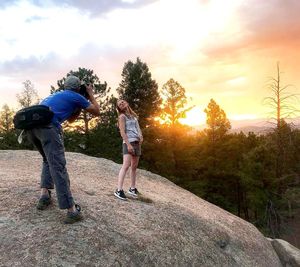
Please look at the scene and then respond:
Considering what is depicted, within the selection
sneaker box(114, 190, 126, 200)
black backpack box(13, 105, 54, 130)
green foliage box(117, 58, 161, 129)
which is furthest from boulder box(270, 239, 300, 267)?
green foliage box(117, 58, 161, 129)

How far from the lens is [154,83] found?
3956 cm

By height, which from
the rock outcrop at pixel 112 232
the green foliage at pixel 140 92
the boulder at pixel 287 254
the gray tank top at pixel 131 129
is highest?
the green foliage at pixel 140 92

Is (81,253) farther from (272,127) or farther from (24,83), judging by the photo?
(24,83)

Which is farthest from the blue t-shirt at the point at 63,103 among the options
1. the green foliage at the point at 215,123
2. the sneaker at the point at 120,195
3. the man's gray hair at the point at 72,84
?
the green foliage at the point at 215,123

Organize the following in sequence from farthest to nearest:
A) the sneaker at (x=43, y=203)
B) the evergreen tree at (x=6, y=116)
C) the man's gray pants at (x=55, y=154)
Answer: the evergreen tree at (x=6, y=116) → the sneaker at (x=43, y=203) → the man's gray pants at (x=55, y=154)

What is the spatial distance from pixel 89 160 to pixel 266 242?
735 centimetres

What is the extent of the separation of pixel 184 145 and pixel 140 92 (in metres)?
6.52

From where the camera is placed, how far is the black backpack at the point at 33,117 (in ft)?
25.5

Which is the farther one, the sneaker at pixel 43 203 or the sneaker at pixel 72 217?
the sneaker at pixel 43 203

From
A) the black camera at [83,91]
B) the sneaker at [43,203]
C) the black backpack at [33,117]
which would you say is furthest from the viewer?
the sneaker at [43,203]

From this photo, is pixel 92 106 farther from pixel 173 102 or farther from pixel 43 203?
pixel 173 102

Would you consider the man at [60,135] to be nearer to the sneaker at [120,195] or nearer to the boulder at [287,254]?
the sneaker at [120,195]

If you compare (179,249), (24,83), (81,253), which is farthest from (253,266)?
(24,83)

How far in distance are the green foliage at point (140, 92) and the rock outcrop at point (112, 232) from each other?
24035 millimetres
